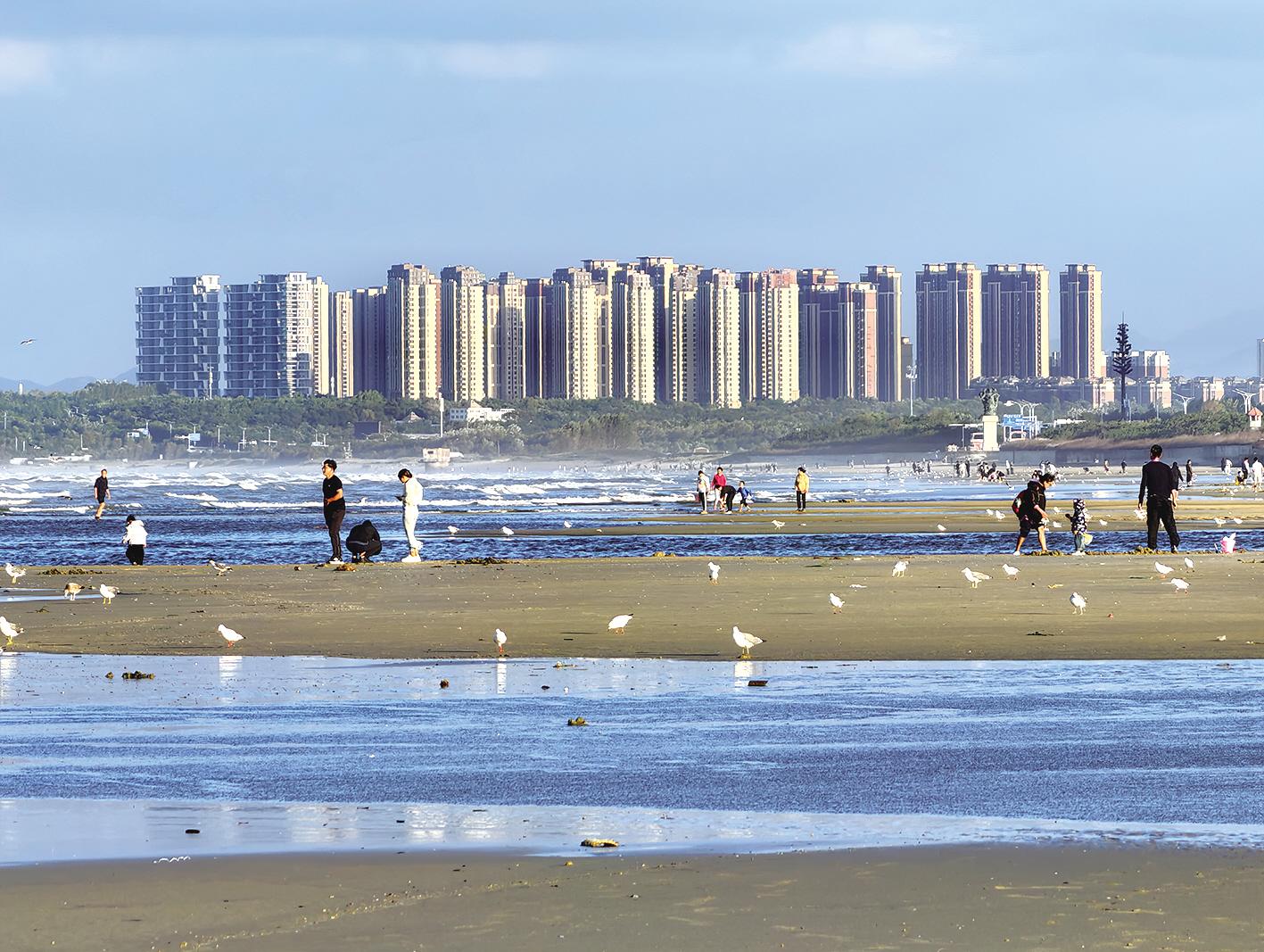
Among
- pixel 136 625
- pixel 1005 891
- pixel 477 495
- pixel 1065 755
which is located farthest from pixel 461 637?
pixel 477 495

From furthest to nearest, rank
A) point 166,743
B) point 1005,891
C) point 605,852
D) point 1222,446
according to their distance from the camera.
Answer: point 1222,446
point 166,743
point 605,852
point 1005,891

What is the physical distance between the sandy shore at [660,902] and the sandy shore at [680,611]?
27.1ft

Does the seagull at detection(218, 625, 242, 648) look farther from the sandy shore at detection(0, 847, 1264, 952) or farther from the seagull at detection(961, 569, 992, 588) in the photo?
the sandy shore at detection(0, 847, 1264, 952)

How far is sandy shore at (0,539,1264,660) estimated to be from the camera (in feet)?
53.9

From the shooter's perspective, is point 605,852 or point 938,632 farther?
point 938,632

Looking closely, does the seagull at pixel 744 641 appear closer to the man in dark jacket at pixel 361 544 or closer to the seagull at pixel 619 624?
the seagull at pixel 619 624

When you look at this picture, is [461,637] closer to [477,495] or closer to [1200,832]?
[1200,832]

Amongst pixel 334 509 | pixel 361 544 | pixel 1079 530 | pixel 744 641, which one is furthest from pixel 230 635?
pixel 1079 530

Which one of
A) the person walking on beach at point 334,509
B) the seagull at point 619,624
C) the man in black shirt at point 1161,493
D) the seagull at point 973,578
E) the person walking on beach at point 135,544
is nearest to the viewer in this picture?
the seagull at point 619,624

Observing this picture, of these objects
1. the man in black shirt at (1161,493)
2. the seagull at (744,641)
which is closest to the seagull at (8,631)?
the seagull at (744,641)

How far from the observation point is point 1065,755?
1013cm

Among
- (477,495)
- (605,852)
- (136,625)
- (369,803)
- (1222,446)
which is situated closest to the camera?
(605,852)

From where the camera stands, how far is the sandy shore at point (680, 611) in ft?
53.9

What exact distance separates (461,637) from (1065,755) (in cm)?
822
